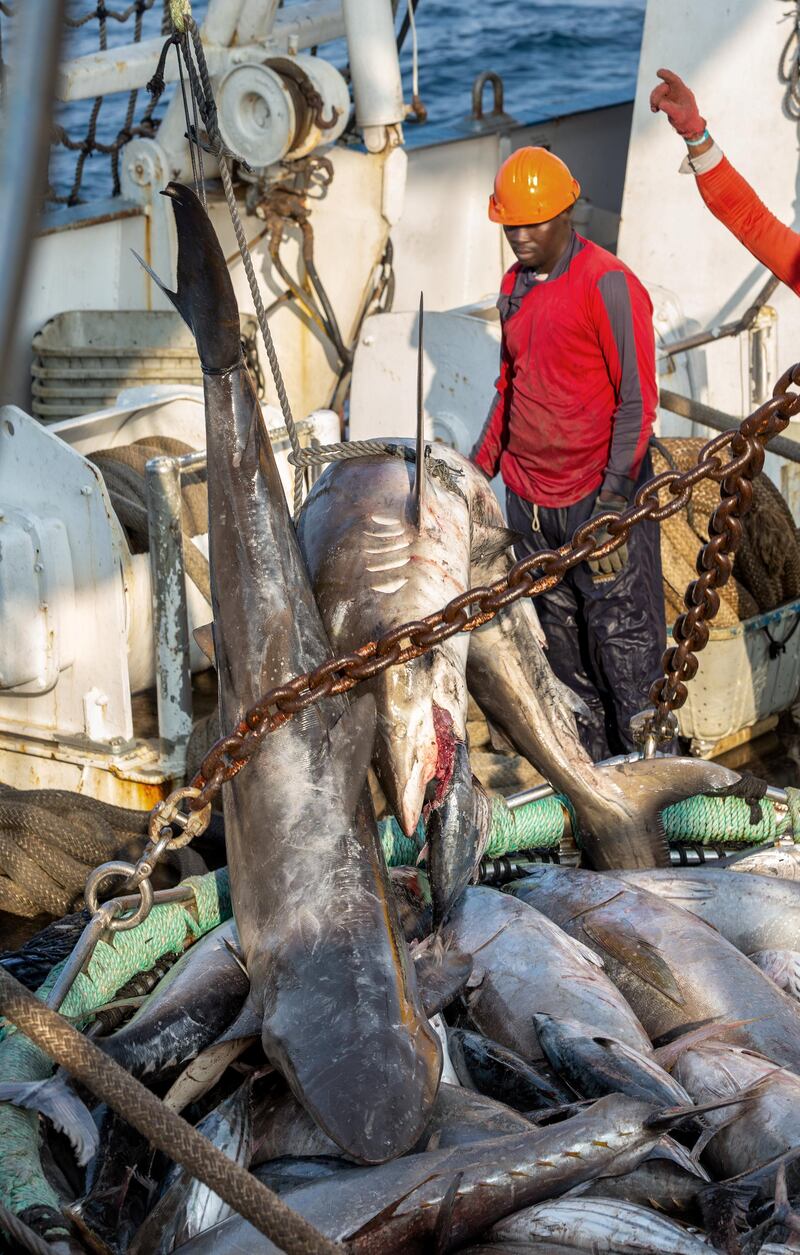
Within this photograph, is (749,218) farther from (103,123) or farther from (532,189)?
(103,123)

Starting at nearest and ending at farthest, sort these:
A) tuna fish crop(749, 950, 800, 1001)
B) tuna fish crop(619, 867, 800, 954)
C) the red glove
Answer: tuna fish crop(749, 950, 800, 1001) < tuna fish crop(619, 867, 800, 954) < the red glove

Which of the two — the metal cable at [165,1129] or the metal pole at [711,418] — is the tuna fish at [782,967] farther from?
the metal pole at [711,418]

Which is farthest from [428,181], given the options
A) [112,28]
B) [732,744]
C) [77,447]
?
[112,28]

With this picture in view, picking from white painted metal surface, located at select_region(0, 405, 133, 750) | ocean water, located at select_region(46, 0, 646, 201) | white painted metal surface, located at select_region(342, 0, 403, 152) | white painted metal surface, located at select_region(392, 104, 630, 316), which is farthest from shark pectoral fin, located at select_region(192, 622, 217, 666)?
ocean water, located at select_region(46, 0, 646, 201)

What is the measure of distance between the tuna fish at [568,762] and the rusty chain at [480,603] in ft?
2.78

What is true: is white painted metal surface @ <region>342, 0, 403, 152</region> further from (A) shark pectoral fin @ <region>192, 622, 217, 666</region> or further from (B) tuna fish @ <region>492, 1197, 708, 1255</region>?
(B) tuna fish @ <region>492, 1197, 708, 1255</region>

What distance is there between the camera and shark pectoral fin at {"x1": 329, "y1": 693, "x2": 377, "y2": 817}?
3086 millimetres

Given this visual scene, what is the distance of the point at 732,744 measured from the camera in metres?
6.67

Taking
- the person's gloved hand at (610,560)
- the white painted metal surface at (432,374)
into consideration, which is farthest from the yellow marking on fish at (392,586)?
the white painted metal surface at (432,374)

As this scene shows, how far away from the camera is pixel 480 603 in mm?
2998

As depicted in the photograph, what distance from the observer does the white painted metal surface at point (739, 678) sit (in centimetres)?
611

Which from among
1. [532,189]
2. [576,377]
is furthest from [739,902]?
[532,189]

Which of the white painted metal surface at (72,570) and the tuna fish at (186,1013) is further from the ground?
the white painted metal surface at (72,570)

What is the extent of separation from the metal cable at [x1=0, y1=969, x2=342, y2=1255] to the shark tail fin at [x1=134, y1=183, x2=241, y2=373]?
1.38m
